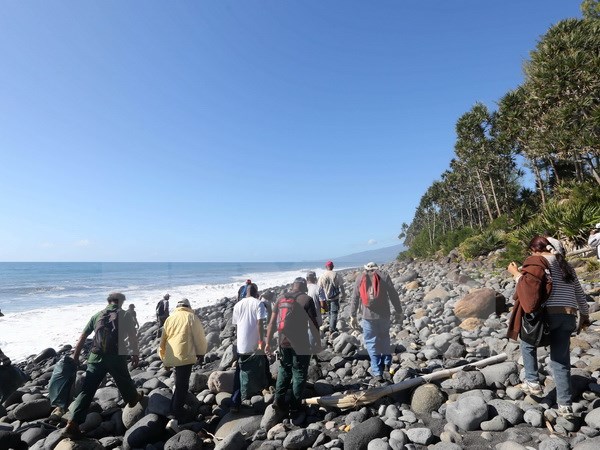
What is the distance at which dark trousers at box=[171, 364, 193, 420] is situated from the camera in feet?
15.5

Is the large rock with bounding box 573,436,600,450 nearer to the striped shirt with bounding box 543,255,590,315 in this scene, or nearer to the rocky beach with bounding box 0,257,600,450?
the rocky beach with bounding box 0,257,600,450

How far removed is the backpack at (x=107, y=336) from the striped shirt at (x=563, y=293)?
5.32 metres

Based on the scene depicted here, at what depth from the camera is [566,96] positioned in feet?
50.2

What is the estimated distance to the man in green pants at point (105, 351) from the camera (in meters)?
4.50

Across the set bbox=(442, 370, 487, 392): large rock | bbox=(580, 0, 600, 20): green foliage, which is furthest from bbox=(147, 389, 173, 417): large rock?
bbox=(580, 0, 600, 20): green foliage

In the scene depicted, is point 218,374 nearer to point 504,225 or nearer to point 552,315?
point 552,315

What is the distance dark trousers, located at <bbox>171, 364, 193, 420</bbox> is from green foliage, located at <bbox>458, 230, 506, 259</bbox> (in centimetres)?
1818

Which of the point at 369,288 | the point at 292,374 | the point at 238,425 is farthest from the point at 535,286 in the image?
the point at 238,425

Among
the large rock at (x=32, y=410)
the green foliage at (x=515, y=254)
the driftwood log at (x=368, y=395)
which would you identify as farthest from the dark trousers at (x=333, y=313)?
the green foliage at (x=515, y=254)

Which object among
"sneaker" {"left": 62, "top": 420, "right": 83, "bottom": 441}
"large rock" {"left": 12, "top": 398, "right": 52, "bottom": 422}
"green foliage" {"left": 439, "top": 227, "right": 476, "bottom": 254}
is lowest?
"large rock" {"left": 12, "top": 398, "right": 52, "bottom": 422}

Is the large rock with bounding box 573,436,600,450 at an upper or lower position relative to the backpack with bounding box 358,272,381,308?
lower

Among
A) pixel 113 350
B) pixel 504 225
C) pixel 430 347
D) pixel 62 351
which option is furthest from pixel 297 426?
pixel 504 225

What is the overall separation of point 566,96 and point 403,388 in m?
17.5

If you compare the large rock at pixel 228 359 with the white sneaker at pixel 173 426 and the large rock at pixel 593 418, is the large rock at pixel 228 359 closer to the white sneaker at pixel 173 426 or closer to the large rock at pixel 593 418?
the white sneaker at pixel 173 426
